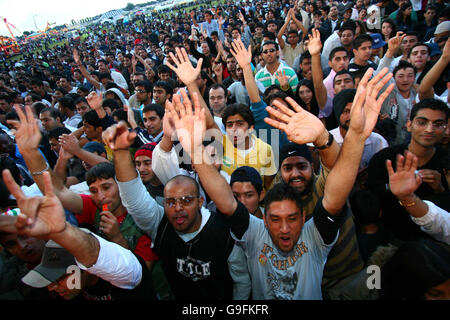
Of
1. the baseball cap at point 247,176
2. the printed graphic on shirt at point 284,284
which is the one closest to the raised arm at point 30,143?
the baseball cap at point 247,176

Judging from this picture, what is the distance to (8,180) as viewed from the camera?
50.2 inches

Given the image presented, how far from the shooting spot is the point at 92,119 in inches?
163

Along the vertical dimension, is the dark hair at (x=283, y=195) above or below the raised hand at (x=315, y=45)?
below

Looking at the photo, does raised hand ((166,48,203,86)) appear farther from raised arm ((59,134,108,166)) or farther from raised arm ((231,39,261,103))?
raised arm ((59,134,108,166))

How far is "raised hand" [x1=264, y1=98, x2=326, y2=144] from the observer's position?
5.43 feet

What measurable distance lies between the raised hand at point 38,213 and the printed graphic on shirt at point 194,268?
894 millimetres

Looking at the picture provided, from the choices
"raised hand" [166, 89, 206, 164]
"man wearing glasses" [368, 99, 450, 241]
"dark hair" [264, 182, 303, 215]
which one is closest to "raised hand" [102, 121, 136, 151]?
"raised hand" [166, 89, 206, 164]

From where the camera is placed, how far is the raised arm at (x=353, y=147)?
150cm

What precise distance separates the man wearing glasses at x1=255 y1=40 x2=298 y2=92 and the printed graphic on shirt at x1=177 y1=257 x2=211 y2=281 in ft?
11.7

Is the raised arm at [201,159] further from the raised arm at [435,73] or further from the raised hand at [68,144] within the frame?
the raised arm at [435,73]

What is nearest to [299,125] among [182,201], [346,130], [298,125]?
[298,125]
